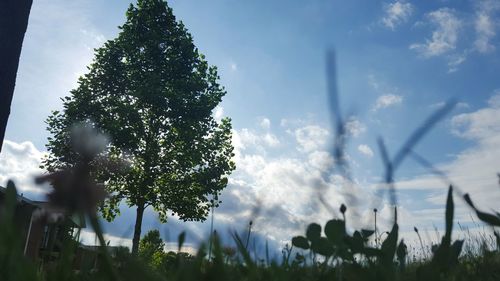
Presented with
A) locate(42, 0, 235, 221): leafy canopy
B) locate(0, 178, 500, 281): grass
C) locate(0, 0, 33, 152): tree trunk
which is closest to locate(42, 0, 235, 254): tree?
locate(42, 0, 235, 221): leafy canopy

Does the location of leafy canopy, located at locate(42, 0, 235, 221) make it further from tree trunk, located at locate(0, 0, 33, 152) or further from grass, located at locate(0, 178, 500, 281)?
grass, located at locate(0, 178, 500, 281)

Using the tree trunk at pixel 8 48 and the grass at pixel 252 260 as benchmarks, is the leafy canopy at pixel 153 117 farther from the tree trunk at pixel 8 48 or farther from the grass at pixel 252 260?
the grass at pixel 252 260

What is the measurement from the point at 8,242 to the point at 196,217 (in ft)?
76.7

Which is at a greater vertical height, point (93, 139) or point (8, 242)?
point (93, 139)

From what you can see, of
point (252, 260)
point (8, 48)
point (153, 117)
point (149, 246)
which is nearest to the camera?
point (252, 260)

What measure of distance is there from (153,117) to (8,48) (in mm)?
18486

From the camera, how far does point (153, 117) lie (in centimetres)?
2386

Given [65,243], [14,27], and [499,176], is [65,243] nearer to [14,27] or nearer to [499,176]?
[499,176]

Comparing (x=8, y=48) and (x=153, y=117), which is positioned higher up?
(x=153, y=117)

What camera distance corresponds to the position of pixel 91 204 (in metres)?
0.71

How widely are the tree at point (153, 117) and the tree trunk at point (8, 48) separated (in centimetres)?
1648

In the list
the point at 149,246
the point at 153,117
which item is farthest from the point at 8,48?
the point at 153,117

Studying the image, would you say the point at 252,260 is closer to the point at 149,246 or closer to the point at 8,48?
the point at 149,246

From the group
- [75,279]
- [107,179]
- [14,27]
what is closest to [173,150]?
[107,179]
